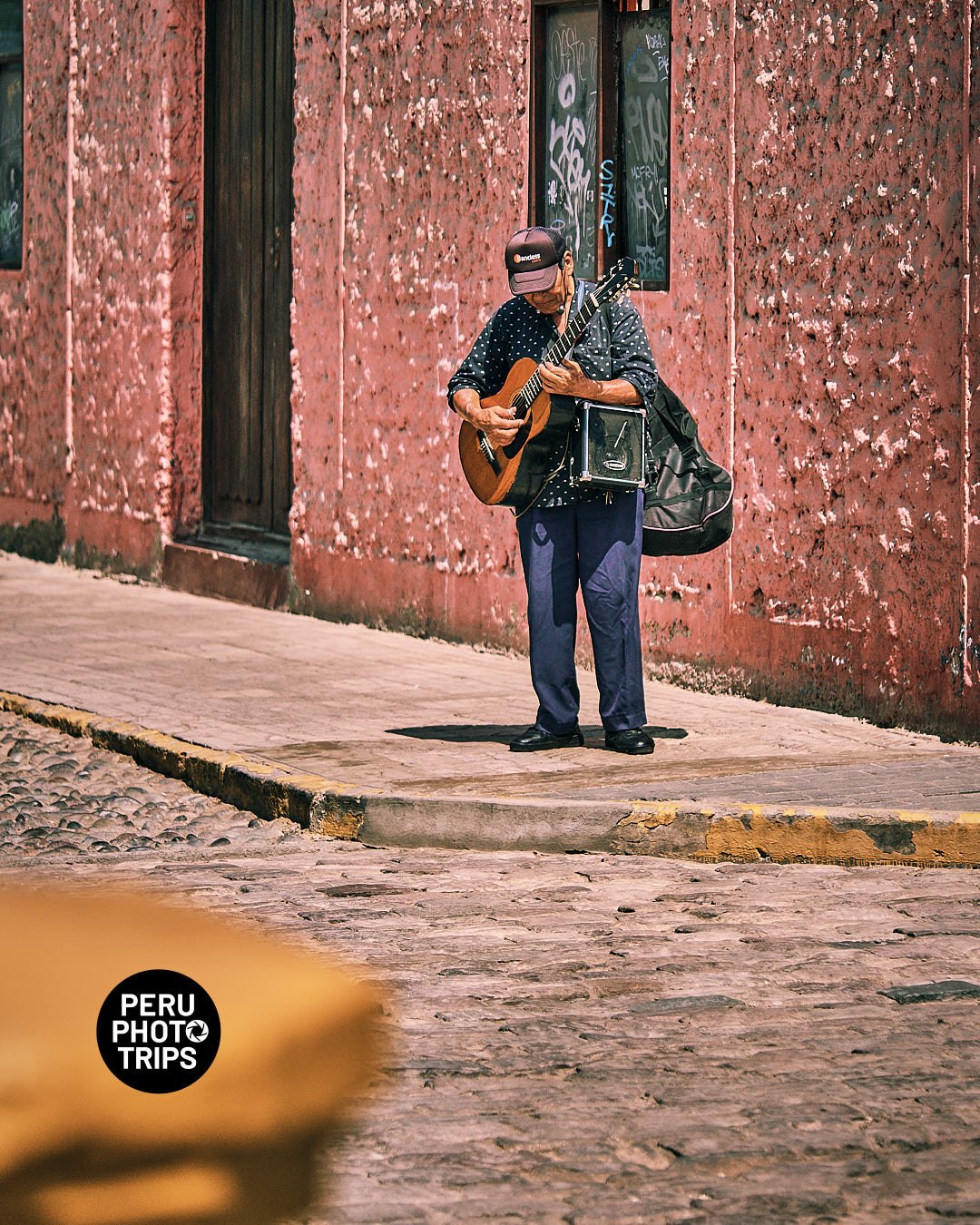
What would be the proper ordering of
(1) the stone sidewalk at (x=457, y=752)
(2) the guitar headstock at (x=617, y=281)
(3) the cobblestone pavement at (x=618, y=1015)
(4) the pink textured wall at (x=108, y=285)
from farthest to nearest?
(4) the pink textured wall at (x=108, y=285) < (2) the guitar headstock at (x=617, y=281) < (1) the stone sidewalk at (x=457, y=752) < (3) the cobblestone pavement at (x=618, y=1015)

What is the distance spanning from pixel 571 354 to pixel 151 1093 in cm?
505

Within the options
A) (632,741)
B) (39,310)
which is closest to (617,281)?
(632,741)

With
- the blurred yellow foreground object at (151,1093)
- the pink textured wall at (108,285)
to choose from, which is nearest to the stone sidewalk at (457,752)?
the pink textured wall at (108,285)

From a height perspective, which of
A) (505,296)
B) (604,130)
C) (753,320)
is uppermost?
(604,130)

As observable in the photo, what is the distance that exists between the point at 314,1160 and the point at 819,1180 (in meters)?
0.90

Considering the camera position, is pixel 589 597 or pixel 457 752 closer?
pixel 589 597

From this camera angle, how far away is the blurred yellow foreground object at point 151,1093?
3.11m

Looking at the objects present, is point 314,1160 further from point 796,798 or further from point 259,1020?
point 796,798

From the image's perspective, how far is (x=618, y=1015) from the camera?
516 cm

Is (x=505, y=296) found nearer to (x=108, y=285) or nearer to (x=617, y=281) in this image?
(x=617, y=281)

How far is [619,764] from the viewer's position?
797 centimetres

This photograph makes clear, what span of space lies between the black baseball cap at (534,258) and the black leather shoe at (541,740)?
157cm

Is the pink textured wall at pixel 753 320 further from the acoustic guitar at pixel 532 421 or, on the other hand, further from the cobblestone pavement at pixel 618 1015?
the cobblestone pavement at pixel 618 1015

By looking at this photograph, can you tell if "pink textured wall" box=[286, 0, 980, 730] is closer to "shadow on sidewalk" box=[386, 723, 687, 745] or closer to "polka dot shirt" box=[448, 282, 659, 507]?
"shadow on sidewalk" box=[386, 723, 687, 745]
